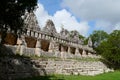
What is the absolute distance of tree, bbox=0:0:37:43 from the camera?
18.8m

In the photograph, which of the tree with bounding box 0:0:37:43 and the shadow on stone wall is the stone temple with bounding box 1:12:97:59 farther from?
the tree with bounding box 0:0:37:43

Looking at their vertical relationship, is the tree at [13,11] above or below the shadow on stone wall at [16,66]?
above

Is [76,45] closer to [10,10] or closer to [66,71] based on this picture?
[66,71]

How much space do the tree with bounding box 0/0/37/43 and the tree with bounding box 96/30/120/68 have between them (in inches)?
1272

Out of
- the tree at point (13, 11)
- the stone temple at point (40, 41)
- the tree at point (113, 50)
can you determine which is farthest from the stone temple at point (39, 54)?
the tree at point (113, 50)

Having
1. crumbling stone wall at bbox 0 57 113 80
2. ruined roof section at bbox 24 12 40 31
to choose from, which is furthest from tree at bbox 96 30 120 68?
ruined roof section at bbox 24 12 40 31

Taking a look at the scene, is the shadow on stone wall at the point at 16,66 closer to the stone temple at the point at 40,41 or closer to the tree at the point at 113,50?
the stone temple at the point at 40,41

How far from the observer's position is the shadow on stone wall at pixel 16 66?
79.1 feet

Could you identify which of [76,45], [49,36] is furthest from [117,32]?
[49,36]

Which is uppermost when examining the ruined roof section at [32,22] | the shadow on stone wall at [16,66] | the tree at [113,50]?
the ruined roof section at [32,22]

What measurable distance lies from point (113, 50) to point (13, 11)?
112ft

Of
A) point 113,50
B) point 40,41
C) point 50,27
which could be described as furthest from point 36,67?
point 113,50

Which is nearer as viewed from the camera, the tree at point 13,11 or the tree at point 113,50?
the tree at point 13,11

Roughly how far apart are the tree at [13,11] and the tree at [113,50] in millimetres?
32299
